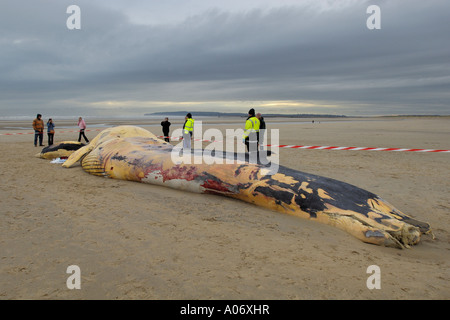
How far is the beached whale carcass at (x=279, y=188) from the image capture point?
160 inches

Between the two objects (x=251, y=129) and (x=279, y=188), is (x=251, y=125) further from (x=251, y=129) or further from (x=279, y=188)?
(x=279, y=188)

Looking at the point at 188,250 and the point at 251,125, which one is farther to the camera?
the point at 251,125

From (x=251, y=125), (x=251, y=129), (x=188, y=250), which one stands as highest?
(x=251, y=125)

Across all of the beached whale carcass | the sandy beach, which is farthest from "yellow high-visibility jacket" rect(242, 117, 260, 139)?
the sandy beach

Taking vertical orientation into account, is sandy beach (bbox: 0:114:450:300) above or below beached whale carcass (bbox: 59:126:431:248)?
below

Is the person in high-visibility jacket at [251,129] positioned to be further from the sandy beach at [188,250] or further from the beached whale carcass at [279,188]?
the sandy beach at [188,250]

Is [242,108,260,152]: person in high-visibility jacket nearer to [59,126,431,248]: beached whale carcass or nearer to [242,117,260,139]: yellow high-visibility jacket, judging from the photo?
[242,117,260,139]: yellow high-visibility jacket

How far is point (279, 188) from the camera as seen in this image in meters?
4.85

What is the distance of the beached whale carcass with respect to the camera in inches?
160

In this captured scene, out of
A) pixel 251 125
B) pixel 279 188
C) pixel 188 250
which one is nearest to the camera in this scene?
pixel 188 250

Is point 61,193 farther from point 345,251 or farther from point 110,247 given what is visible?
point 345,251

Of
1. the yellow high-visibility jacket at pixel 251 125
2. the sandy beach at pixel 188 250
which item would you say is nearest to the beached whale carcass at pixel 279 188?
the sandy beach at pixel 188 250

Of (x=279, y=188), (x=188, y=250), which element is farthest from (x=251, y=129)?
(x=188, y=250)
